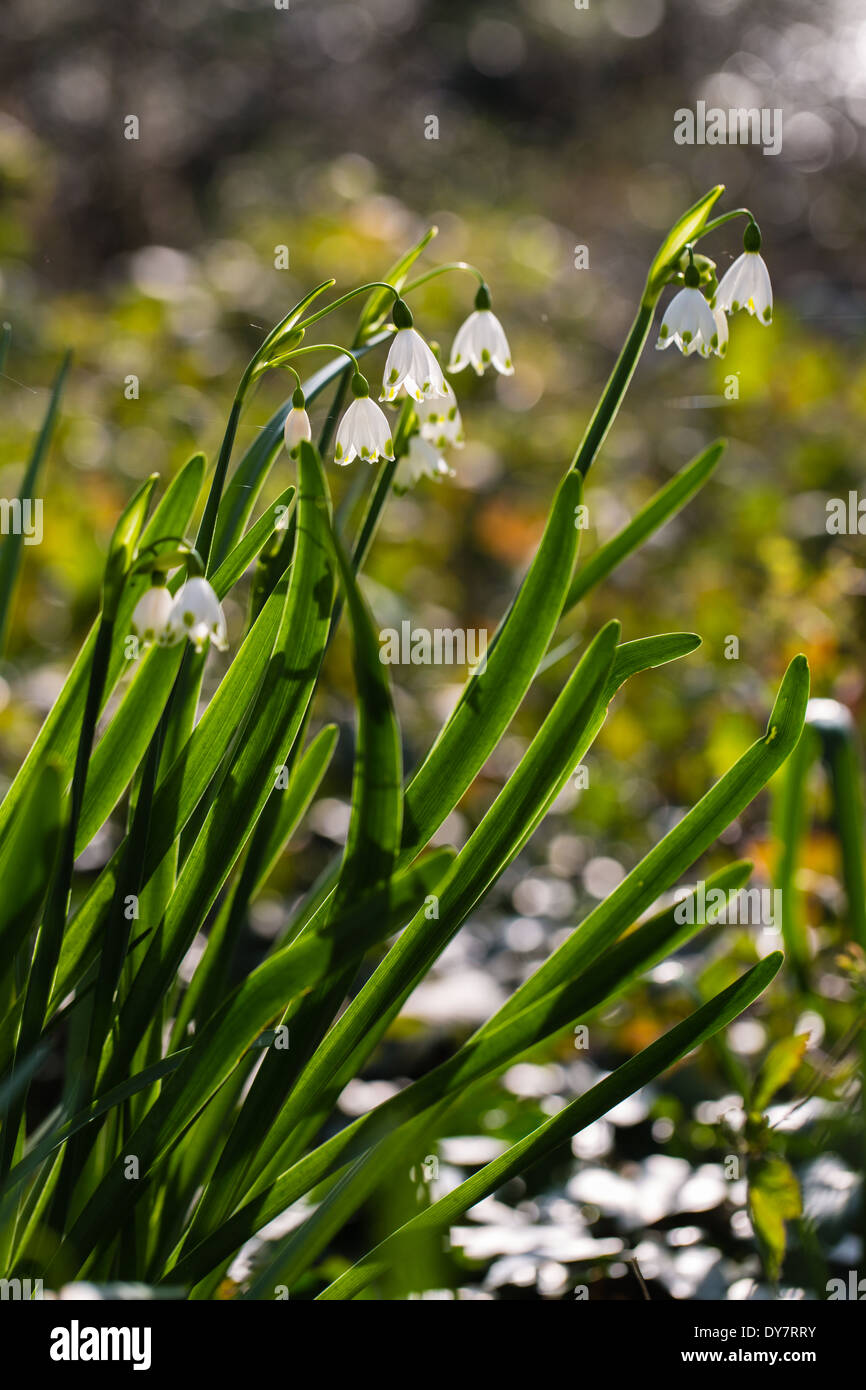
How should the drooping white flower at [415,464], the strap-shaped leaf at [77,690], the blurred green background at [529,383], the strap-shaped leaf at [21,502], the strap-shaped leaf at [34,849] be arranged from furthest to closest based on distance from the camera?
1. the blurred green background at [529,383]
2. the strap-shaped leaf at [21,502]
3. the drooping white flower at [415,464]
4. the strap-shaped leaf at [77,690]
5. the strap-shaped leaf at [34,849]

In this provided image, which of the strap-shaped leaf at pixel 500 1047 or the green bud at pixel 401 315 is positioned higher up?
the green bud at pixel 401 315

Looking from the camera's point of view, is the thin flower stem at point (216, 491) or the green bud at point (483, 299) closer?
the thin flower stem at point (216, 491)

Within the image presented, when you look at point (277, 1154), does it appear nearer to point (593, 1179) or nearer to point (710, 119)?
point (593, 1179)

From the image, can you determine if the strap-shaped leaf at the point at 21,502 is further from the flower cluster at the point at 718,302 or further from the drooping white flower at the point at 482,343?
the flower cluster at the point at 718,302

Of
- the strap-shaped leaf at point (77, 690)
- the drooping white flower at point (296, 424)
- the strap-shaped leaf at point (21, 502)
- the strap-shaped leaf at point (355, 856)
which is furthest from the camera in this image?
the strap-shaped leaf at point (21, 502)

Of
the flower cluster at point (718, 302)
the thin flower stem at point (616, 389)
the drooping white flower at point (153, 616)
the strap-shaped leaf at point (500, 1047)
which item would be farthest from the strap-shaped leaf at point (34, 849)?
the flower cluster at point (718, 302)

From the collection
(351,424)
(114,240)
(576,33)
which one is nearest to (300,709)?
(351,424)

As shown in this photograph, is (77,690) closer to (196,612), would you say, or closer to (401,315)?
(196,612)
